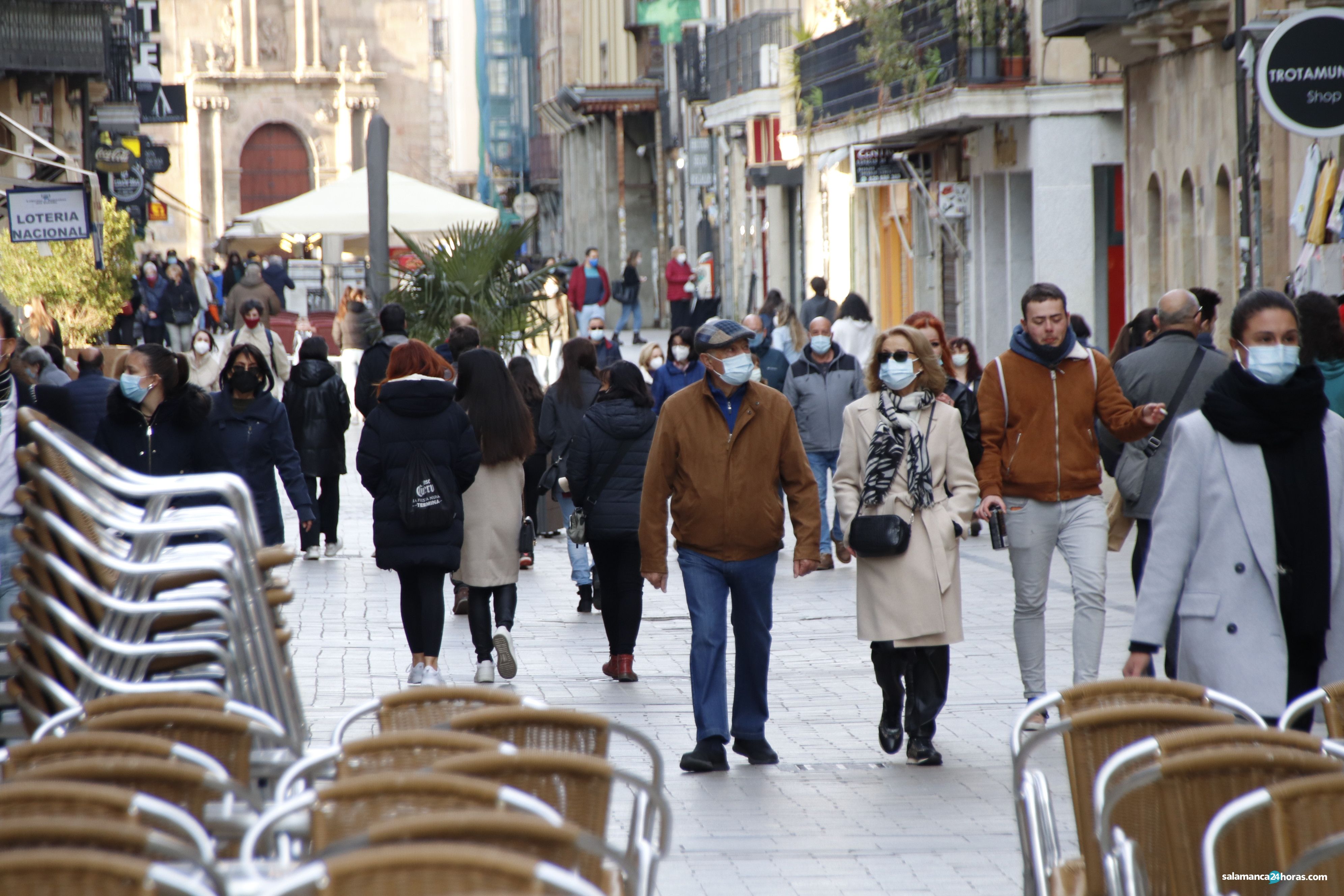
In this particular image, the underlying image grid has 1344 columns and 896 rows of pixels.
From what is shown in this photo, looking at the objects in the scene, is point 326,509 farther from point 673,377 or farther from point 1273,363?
point 1273,363

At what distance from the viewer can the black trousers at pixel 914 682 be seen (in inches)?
315

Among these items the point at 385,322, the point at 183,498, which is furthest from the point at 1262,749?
the point at 385,322

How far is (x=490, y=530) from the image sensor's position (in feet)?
33.3

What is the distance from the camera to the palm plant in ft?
61.6

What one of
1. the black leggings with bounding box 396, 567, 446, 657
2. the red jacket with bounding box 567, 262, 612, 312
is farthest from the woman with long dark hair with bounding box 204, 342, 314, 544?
the red jacket with bounding box 567, 262, 612, 312

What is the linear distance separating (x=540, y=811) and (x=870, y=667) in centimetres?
686

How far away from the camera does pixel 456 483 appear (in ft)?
31.7

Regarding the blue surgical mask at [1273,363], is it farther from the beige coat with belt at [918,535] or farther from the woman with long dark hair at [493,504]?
the woman with long dark hair at [493,504]

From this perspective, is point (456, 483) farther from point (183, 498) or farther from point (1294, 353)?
point (1294, 353)

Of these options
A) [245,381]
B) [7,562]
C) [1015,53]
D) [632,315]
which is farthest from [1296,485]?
[632,315]

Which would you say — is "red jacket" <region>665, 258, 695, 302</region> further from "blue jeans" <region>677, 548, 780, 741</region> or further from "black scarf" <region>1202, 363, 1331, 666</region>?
"black scarf" <region>1202, 363, 1331, 666</region>

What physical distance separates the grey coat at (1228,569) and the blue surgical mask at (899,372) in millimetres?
2448

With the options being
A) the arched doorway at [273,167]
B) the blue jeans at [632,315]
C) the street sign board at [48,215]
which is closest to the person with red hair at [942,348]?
the street sign board at [48,215]

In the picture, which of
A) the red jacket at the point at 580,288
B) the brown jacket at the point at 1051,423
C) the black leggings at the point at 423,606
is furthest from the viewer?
the red jacket at the point at 580,288
